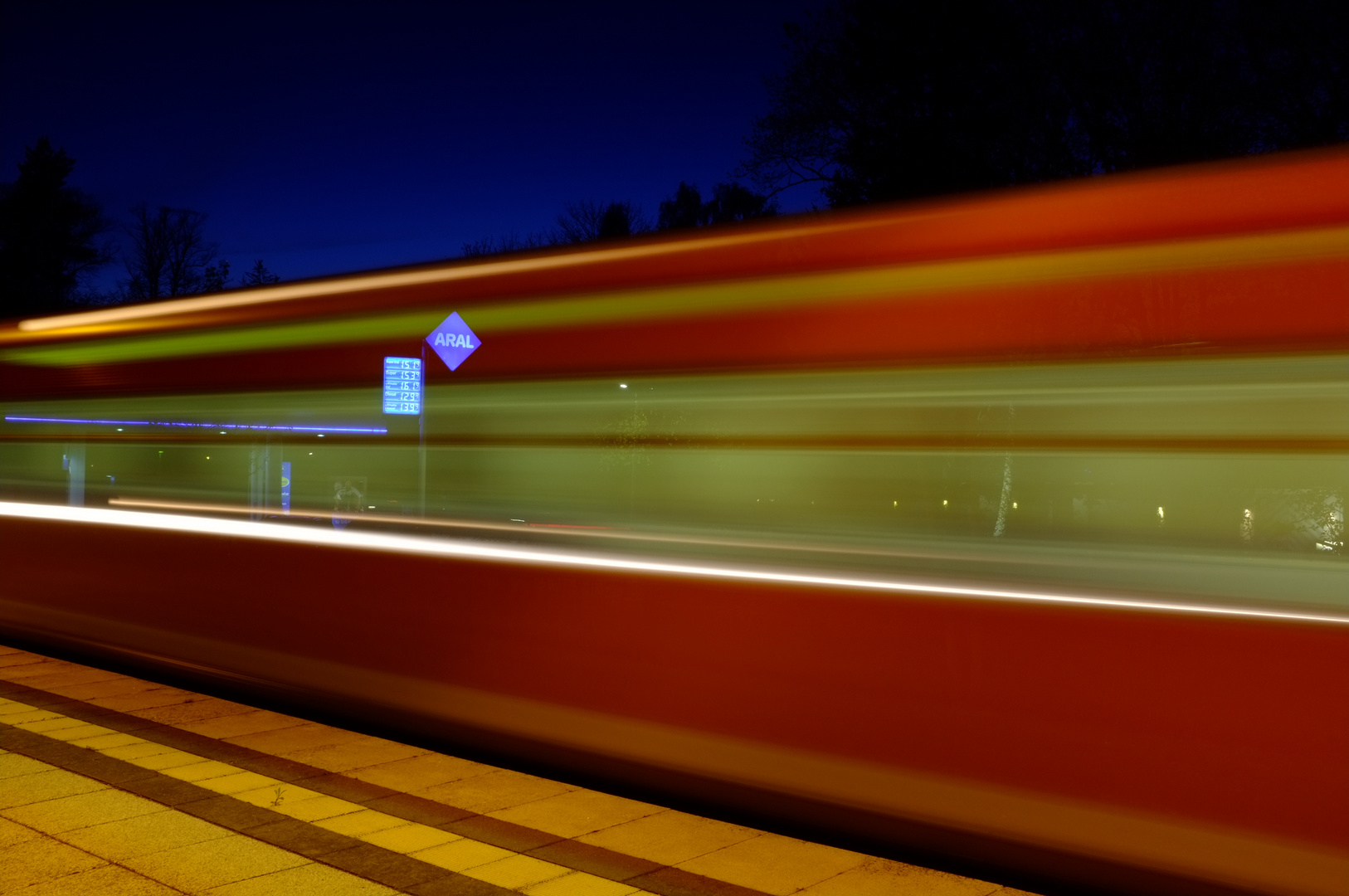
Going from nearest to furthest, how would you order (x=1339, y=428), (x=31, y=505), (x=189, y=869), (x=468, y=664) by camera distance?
(x=1339, y=428), (x=189, y=869), (x=468, y=664), (x=31, y=505)

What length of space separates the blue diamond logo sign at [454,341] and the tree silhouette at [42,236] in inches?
1499

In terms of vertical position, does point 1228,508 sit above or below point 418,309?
below

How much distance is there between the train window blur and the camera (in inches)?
128

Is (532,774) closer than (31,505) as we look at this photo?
Yes

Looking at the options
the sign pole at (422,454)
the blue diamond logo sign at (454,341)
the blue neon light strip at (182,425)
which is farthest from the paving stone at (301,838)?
the blue diamond logo sign at (454,341)

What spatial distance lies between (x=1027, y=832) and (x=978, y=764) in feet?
0.79

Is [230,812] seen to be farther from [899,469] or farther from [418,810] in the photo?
[899,469]

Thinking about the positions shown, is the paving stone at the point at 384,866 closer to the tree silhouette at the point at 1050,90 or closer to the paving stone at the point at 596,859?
the paving stone at the point at 596,859

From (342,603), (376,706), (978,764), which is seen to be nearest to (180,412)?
(342,603)

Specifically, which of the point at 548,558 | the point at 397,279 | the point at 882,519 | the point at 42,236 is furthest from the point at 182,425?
the point at 42,236

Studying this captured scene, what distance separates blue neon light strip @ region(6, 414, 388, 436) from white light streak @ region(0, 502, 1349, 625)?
0.50m

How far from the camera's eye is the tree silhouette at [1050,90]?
46.6 ft

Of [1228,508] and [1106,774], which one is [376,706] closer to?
[1106,774]

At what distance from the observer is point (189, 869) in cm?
408
